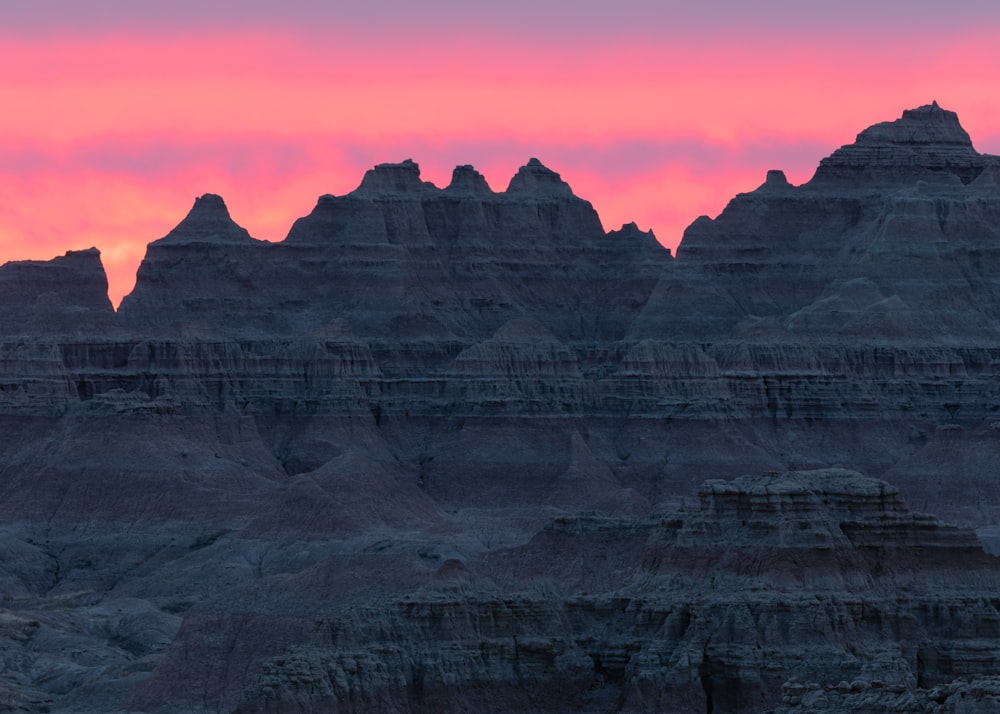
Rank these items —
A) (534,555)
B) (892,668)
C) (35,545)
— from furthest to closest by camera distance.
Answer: (35,545)
(534,555)
(892,668)

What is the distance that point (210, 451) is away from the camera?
18412 cm

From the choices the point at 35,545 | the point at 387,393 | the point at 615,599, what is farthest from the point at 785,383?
the point at 615,599

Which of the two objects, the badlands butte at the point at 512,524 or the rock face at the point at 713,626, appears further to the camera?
the badlands butte at the point at 512,524

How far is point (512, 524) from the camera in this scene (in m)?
170

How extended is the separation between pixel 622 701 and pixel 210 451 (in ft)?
304

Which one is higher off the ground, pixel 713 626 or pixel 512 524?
pixel 512 524

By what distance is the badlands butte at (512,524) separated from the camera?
93188 mm

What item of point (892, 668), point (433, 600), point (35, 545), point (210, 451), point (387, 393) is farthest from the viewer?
point (387, 393)

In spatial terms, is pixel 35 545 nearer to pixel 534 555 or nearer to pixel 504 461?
pixel 504 461

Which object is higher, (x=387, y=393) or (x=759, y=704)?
(x=387, y=393)

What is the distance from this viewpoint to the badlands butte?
93.2 m

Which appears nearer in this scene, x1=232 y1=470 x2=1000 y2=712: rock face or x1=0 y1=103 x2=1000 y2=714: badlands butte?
x1=232 y1=470 x2=1000 y2=712: rock face

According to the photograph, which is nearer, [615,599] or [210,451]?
[615,599]

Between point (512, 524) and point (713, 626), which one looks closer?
point (713, 626)
